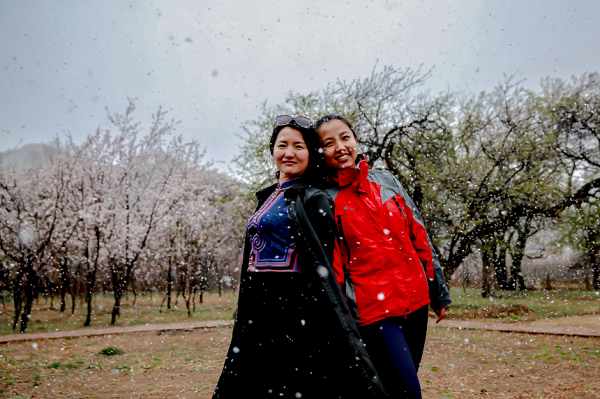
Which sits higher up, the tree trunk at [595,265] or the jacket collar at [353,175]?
the jacket collar at [353,175]

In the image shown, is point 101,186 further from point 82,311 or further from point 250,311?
point 250,311

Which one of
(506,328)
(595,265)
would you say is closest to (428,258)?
(506,328)

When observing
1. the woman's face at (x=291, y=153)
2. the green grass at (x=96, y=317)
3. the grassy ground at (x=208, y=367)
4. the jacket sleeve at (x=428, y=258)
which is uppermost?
the woman's face at (x=291, y=153)

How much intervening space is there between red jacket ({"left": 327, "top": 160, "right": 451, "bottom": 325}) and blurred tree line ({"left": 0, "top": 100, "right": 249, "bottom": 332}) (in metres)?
9.41

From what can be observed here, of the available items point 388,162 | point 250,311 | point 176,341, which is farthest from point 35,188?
point 250,311

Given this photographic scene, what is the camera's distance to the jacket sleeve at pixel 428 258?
1954mm

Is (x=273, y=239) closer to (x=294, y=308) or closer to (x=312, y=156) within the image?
(x=294, y=308)

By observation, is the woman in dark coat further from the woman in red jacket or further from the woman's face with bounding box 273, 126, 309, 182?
the woman in red jacket

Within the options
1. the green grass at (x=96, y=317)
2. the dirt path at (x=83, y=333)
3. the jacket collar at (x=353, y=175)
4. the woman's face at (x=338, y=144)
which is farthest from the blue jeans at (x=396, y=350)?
the green grass at (x=96, y=317)

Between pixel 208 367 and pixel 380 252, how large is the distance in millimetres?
4460

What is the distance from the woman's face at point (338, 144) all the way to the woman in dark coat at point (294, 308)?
120 millimetres

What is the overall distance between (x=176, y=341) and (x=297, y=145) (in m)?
6.86

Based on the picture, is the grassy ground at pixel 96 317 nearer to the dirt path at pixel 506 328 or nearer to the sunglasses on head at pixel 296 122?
the dirt path at pixel 506 328

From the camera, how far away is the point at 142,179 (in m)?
16.8
